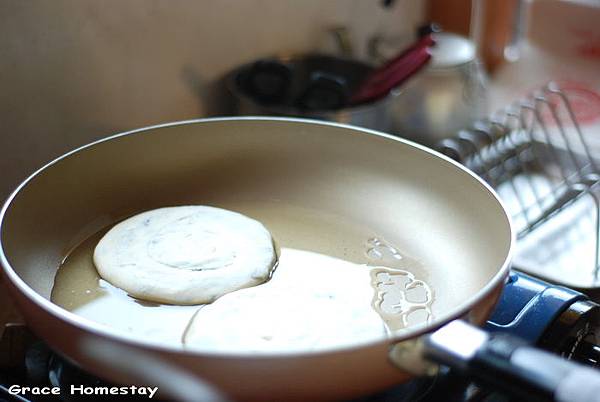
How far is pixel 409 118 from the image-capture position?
1025mm

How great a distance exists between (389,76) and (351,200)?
0.20 metres

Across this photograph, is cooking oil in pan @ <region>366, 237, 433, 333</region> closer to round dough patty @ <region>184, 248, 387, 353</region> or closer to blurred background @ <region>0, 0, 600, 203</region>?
round dough patty @ <region>184, 248, 387, 353</region>

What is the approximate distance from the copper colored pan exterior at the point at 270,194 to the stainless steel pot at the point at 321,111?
4 centimetres

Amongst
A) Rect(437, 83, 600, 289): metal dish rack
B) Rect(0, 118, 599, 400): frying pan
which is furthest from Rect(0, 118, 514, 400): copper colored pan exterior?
Rect(437, 83, 600, 289): metal dish rack

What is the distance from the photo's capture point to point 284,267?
713mm

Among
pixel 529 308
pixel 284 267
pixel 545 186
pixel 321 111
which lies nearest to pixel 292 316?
pixel 284 267

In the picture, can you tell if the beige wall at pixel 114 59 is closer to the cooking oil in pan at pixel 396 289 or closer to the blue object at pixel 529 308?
the cooking oil in pan at pixel 396 289

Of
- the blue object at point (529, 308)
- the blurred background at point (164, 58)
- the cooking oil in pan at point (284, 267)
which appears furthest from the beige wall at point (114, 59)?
the blue object at point (529, 308)

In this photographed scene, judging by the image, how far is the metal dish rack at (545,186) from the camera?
86cm

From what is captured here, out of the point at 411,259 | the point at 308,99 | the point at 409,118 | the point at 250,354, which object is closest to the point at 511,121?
the point at 409,118

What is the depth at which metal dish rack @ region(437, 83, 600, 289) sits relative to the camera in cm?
A: 86

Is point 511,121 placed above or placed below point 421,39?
below

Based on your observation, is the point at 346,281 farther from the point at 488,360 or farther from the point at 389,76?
the point at 389,76

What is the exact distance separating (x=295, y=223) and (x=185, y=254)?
0.14m
